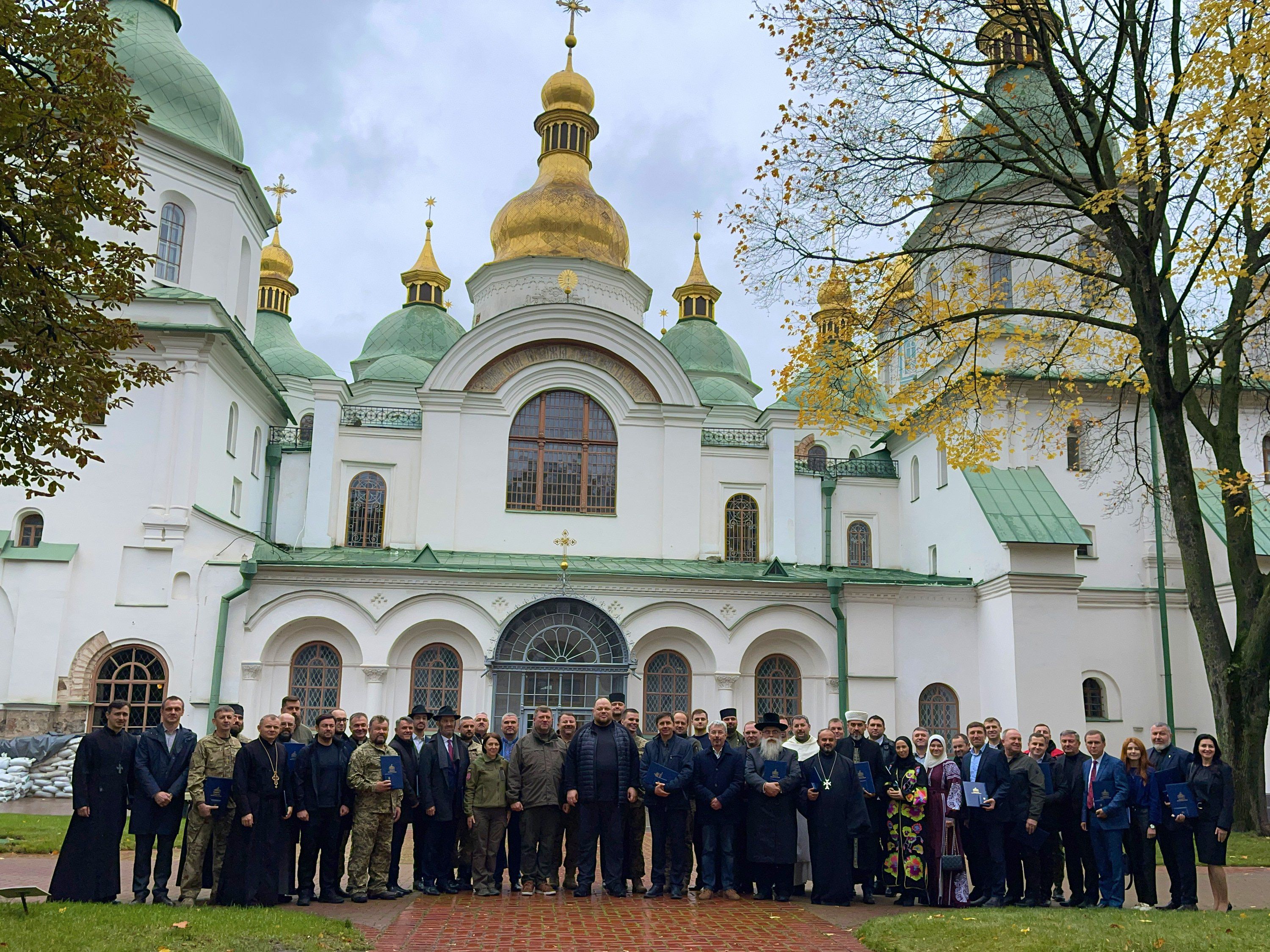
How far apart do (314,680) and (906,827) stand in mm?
13137

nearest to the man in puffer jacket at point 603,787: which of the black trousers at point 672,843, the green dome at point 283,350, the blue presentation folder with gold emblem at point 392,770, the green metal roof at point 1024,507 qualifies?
the black trousers at point 672,843

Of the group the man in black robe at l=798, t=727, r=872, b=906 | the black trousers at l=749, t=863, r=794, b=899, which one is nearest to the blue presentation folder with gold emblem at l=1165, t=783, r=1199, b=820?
the man in black robe at l=798, t=727, r=872, b=906

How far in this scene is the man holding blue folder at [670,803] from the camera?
9852 millimetres

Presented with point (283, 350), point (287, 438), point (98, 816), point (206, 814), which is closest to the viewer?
point (98, 816)

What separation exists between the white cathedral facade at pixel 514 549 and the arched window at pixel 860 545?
5 centimetres

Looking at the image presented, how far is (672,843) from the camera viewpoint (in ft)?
32.7

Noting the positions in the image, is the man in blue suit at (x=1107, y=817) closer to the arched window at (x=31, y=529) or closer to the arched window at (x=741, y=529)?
the arched window at (x=741, y=529)

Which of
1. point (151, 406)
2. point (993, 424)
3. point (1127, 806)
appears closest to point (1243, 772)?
point (1127, 806)

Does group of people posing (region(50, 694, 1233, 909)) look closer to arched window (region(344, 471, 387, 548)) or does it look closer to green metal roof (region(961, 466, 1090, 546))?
green metal roof (region(961, 466, 1090, 546))

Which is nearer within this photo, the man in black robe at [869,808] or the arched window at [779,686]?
the man in black robe at [869,808]

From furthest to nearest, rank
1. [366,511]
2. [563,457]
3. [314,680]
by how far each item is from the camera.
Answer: [563,457] < [366,511] < [314,680]

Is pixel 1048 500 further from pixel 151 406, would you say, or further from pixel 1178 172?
pixel 151 406

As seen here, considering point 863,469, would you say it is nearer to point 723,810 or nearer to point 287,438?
point 287,438

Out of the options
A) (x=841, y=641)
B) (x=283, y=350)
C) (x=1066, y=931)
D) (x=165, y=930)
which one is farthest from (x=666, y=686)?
(x=283, y=350)
